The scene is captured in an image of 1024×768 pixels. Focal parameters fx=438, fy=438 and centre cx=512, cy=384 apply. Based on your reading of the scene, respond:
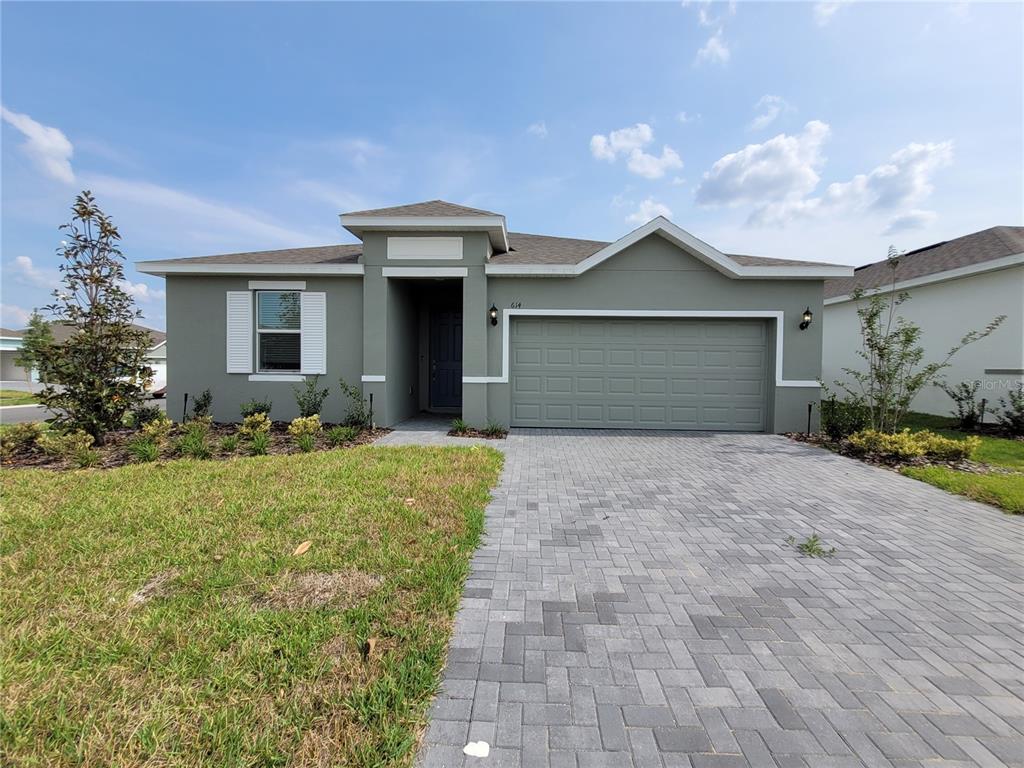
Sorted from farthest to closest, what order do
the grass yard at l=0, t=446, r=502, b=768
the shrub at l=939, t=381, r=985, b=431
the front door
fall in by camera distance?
1. the front door
2. the shrub at l=939, t=381, r=985, b=431
3. the grass yard at l=0, t=446, r=502, b=768

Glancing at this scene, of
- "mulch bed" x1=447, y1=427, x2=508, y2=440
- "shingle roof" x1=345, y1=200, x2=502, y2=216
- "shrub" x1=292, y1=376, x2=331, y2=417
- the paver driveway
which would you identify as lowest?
the paver driveway

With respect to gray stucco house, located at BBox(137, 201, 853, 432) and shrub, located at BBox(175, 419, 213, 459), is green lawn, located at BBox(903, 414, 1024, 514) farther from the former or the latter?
shrub, located at BBox(175, 419, 213, 459)

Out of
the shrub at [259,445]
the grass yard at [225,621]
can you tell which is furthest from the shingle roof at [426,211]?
the grass yard at [225,621]

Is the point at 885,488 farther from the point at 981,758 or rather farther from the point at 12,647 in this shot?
the point at 12,647

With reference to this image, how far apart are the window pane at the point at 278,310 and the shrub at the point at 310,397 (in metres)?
1.29

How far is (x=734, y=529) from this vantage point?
420cm

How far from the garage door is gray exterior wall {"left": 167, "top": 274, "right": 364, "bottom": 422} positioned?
3.60m

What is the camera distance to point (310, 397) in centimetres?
927

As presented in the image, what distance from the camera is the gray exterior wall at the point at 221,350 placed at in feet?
31.0

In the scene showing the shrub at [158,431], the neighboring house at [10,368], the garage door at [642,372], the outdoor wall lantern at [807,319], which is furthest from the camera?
the neighboring house at [10,368]

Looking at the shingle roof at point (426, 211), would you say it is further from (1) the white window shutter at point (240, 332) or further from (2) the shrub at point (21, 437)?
(2) the shrub at point (21, 437)

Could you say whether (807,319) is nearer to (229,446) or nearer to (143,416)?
(229,446)

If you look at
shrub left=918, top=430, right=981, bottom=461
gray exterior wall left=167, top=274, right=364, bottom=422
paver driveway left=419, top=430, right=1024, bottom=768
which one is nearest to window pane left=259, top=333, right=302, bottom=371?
gray exterior wall left=167, top=274, right=364, bottom=422

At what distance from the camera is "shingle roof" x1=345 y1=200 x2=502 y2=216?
879 centimetres
